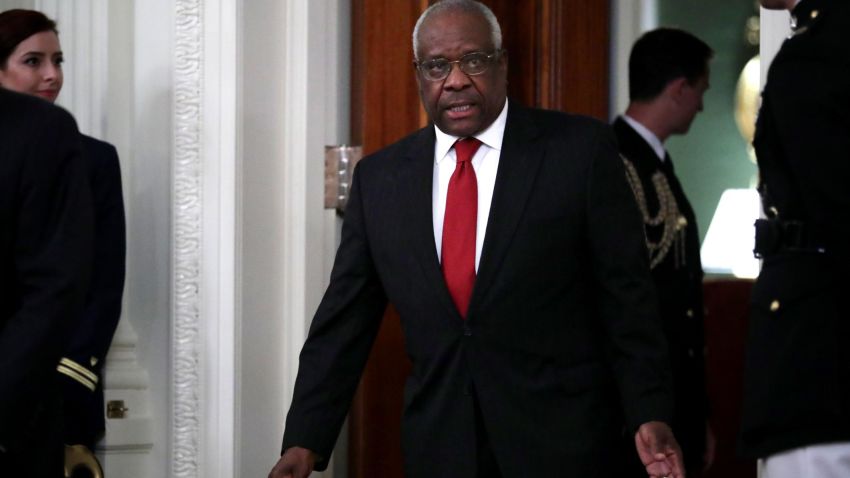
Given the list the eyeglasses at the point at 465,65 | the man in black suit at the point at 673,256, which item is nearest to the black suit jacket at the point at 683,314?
the man in black suit at the point at 673,256

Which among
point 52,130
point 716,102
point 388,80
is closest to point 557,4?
point 388,80

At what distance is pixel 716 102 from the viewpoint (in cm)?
612

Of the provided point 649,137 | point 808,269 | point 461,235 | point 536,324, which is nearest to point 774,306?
point 808,269

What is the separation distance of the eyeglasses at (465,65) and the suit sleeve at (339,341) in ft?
1.07

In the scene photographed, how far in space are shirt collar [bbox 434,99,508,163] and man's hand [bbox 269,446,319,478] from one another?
71 cm

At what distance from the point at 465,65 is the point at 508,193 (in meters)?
0.32

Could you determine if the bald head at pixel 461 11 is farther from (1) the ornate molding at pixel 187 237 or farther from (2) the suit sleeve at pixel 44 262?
(1) the ornate molding at pixel 187 237

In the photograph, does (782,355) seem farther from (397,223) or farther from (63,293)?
(63,293)

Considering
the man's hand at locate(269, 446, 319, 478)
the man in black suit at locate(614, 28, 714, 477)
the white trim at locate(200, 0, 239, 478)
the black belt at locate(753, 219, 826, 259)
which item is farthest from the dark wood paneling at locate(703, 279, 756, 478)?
the black belt at locate(753, 219, 826, 259)

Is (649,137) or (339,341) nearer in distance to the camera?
(339,341)

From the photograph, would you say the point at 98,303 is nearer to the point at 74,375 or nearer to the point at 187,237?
the point at 74,375

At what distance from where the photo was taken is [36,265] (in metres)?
2.66

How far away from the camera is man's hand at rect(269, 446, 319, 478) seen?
10.2ft

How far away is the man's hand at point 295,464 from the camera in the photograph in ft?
A: 10.2
